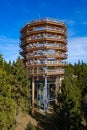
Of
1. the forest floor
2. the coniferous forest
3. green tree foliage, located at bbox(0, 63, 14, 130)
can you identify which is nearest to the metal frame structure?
the forest floor

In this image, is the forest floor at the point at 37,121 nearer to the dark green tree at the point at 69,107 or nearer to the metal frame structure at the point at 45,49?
the metal frame structure at the point at 45,49

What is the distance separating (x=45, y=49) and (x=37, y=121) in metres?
18.6

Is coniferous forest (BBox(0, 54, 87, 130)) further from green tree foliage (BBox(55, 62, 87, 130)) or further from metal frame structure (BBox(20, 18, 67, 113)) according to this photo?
metal frame structure (BBox(20, 18, 67, 113))

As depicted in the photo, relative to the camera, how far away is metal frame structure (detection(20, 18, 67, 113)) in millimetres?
79062

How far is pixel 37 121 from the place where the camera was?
245 feet

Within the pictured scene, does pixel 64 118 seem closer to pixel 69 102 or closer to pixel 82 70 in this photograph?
pixel 69 102

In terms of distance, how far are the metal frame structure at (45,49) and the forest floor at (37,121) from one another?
3.01 m

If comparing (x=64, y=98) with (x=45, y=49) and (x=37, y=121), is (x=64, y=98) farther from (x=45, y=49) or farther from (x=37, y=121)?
(x=45, y=49)

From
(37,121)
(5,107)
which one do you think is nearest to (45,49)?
(37,121)

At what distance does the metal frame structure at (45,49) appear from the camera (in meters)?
79.1

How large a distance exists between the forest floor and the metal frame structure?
3.01 meters

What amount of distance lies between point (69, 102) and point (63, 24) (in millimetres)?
25965

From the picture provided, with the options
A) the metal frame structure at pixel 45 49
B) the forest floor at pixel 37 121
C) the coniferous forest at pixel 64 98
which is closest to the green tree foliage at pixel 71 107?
the coniferous forest at pixel 64 98

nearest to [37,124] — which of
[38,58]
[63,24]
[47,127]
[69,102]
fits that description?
[47,127]
